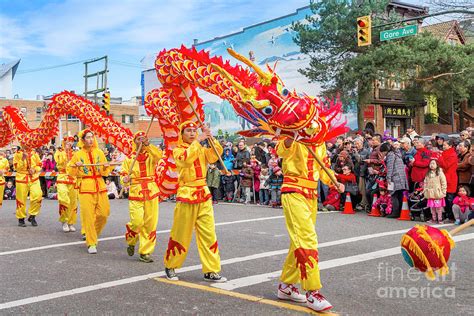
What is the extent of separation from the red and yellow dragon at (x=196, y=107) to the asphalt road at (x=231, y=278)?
156cm

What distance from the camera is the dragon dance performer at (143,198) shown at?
747 cm

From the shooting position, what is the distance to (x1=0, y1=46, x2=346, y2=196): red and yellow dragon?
16.5 ft

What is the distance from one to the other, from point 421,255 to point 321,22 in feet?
85.3

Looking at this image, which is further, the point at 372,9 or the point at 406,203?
the point at 372,9

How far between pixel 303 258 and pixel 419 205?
7.12 metres

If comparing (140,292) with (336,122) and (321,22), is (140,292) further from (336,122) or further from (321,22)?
(321,22)

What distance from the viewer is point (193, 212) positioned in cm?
611

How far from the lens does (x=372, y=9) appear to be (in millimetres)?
27781

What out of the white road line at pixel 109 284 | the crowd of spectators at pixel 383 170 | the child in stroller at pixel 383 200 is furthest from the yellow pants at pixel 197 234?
the child in stroller at pixel 383 200

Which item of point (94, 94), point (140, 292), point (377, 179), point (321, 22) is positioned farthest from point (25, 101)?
point (140, 292)

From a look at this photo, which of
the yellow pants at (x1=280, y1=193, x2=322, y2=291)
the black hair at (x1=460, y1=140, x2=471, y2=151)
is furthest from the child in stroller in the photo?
the yellow pants at (x1=280, y1=193, x2=322, y2=291)

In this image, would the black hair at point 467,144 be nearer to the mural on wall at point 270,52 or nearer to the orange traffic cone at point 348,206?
the orange traffic cone at point 348,206

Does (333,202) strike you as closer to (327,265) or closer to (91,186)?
(327,265)

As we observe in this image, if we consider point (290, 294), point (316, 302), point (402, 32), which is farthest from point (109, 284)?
point (402, 32)
